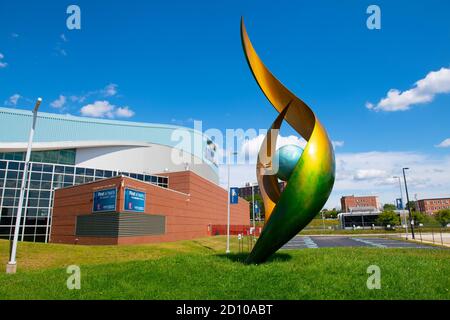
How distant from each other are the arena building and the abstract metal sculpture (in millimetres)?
18397

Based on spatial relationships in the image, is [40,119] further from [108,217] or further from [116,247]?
[116,247]

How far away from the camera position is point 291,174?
1127cm

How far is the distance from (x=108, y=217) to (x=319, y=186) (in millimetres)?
22617

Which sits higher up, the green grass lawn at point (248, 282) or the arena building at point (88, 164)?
→ the arena building at point (88, 164)

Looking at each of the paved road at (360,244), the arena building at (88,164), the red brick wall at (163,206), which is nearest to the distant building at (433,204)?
the arena building at (88,164)

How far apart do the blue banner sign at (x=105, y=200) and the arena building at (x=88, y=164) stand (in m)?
0.60

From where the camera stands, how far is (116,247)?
25.5 meters

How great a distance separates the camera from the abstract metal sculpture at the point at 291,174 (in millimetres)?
11000

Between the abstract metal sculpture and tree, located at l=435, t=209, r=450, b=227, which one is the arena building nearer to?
the abstract metal sculpture

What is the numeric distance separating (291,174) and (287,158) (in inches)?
47.4

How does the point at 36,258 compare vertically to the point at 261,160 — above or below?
below

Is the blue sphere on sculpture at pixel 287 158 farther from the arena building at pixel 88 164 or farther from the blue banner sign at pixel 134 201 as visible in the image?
the blue banner sign at pixel 134 201
